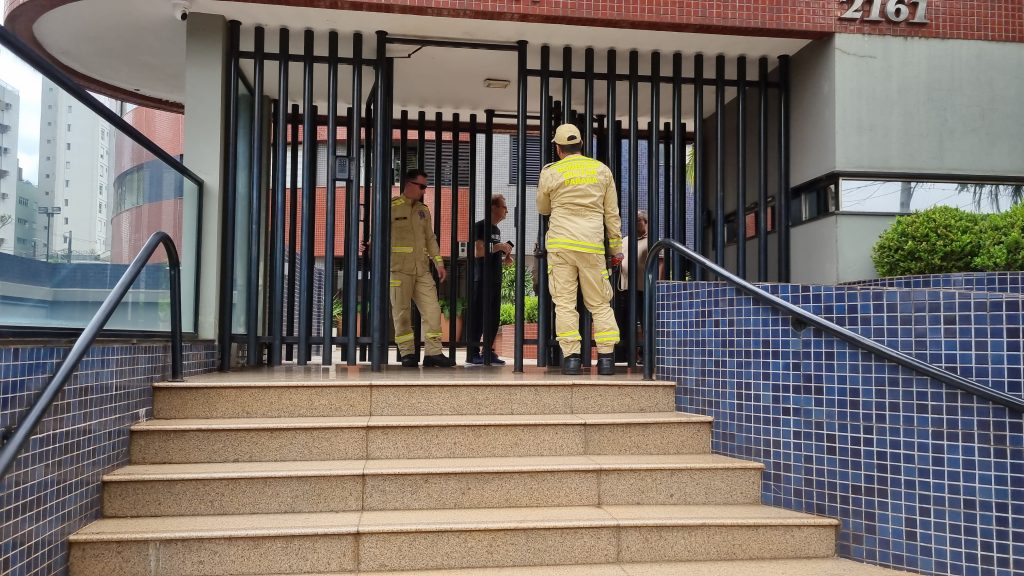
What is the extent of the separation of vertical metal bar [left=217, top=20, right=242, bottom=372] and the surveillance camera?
405 millimetres

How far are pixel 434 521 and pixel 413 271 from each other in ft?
12.4

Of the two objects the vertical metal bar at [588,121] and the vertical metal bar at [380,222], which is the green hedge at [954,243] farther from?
the vertical metal bar at [380,222]

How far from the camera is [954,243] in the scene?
A: 207 inches

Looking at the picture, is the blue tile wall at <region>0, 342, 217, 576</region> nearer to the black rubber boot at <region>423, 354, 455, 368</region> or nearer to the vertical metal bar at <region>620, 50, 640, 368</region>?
the black rubber boot at <region>423, 354, 455, 368</region>

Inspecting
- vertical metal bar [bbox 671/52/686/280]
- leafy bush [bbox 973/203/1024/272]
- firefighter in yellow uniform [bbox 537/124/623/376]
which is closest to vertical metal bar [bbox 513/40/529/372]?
firefighter in yellow uniform [bbox 537/124/623/376]

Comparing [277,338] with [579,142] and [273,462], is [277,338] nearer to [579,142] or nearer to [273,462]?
[273,462]

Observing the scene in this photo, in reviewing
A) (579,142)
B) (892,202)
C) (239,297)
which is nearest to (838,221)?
(892,202)

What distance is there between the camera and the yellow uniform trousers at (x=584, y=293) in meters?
5.78

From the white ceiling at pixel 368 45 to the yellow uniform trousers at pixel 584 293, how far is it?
195 centimetres

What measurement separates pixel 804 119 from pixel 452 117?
3.77 metres

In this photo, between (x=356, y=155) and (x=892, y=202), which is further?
(x=356, y=155)

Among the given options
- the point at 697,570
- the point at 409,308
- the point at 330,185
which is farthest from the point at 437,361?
the point at 697,570

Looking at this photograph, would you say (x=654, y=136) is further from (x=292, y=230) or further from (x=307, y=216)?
(x=292, y=230)

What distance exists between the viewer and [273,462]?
4.29 meters
